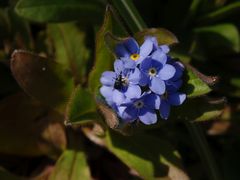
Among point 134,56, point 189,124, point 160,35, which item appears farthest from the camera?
point 189,124

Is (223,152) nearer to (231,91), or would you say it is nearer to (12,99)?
(231,91)

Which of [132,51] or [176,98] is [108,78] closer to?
[132,51]

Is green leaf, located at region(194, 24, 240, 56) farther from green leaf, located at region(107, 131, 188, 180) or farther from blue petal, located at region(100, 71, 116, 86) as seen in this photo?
blue petal, located at region(100, 71, 116, 86)

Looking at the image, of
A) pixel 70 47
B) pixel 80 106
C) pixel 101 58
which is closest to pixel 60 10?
pixel 70 47

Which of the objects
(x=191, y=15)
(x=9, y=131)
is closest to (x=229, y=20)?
(x=191, y=15)

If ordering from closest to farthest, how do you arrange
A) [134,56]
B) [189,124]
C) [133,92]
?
[133,92] → [134,56] → [189,124]
